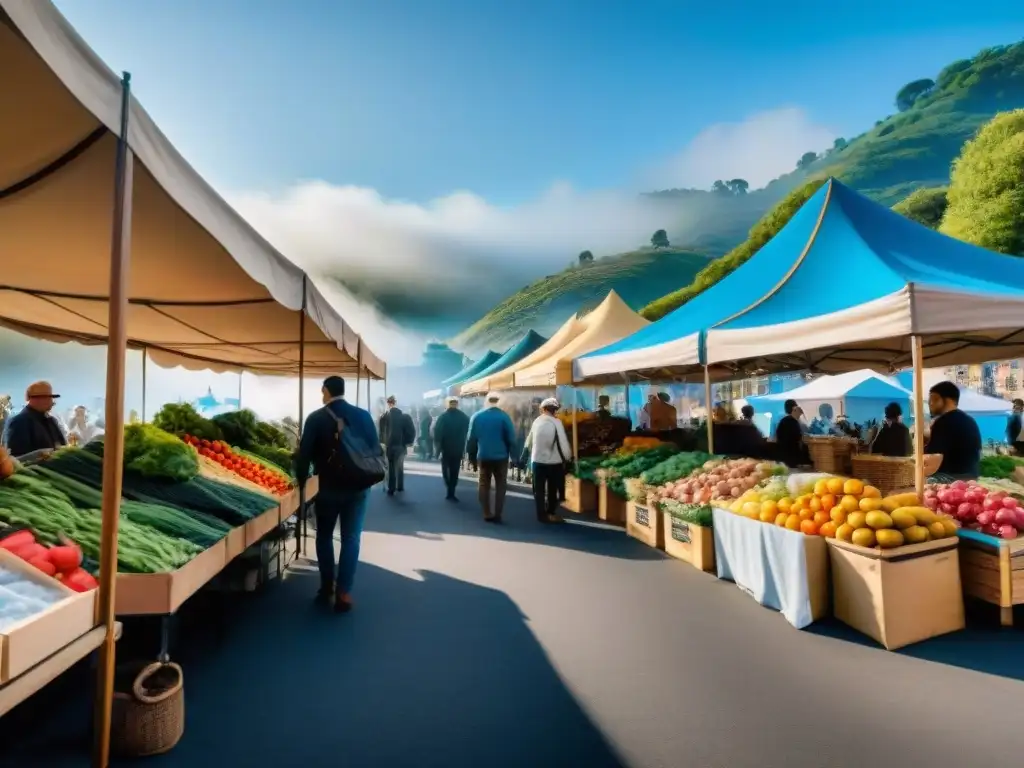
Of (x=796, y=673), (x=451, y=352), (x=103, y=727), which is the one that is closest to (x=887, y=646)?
(x=796, y=673)

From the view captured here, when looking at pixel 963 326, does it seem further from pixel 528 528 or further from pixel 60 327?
pixel 60 327

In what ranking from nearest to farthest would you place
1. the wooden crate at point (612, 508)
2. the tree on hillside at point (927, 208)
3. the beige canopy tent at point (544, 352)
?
the wooden crate at point (612, 508), the beige canopy tent at point (544, 352), the tree on hillside at point (927, 208)

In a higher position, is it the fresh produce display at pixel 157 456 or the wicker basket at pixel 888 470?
the fresh produce display at pixel 157 456

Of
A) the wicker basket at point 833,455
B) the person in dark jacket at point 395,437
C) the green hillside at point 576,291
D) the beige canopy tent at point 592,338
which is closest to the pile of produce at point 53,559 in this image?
the wicker basket at point 833,455

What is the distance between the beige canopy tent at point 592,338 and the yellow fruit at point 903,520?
6885mm

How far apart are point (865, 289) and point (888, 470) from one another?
2.51 m

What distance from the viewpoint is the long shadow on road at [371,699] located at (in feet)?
9.34

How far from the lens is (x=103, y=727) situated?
93.7 inches

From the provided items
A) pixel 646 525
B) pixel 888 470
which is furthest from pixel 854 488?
pixel 646 525

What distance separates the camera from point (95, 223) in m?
3.56

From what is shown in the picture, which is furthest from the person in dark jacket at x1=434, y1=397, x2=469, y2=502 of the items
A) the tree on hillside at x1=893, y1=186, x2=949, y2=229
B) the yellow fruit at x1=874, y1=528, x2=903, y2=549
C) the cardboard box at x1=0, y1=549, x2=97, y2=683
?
the tree on hillside at x1=893, y1=186, x2=949, y2=229

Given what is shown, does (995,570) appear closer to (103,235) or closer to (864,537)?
(864,537)

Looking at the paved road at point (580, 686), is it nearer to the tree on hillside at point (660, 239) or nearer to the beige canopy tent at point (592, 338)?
the beige canopy tent at point (592, 338)

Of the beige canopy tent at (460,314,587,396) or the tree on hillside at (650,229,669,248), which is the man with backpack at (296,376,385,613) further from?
the tree on hillside at (650,229,669,248)
